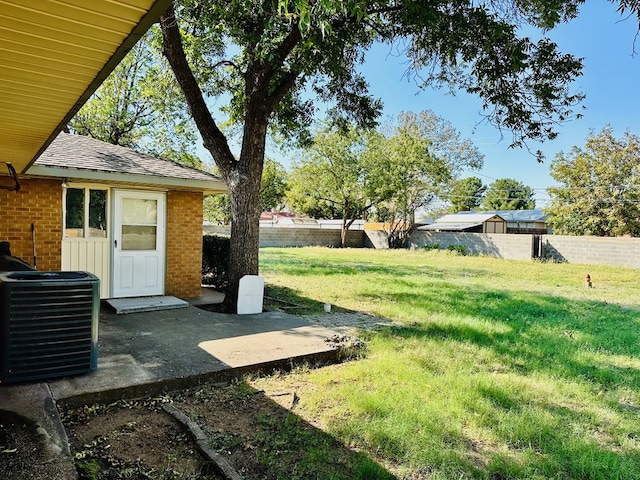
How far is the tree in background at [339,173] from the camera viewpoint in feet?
83.4

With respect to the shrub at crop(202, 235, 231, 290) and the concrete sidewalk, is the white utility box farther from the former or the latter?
the shrub at crop(202, 235, 231, 290)

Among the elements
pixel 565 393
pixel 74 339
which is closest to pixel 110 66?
pixel 74 339

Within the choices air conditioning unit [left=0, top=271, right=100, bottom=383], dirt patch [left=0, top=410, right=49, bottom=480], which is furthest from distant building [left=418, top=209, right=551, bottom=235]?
dirt patch [left=0, top=410, right=49, bottom=480]

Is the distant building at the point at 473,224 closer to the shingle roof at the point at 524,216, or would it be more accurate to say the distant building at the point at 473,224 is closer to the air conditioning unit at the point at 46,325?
the shingle roof at the point at 524,216

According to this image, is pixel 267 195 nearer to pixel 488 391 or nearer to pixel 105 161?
pixel 105 161

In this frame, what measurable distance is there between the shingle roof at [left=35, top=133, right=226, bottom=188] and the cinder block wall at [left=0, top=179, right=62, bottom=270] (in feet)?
1.81

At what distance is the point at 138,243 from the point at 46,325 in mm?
4332

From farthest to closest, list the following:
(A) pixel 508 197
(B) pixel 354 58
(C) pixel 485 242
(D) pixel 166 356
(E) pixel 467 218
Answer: (A) pixel 508 197
(E) pixel 467 218
(C) pixel 485 242
(B) pixel 354 58
(D) pixel 166 356

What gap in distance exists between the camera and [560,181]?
24.4m

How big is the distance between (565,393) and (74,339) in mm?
4935

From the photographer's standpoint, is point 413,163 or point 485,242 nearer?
point 485,242

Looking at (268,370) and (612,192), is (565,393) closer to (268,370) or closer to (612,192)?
(268,370)

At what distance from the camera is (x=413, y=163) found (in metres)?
24.7

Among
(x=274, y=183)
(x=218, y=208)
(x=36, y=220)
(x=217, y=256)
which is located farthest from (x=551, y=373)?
(x=274, y=183)
